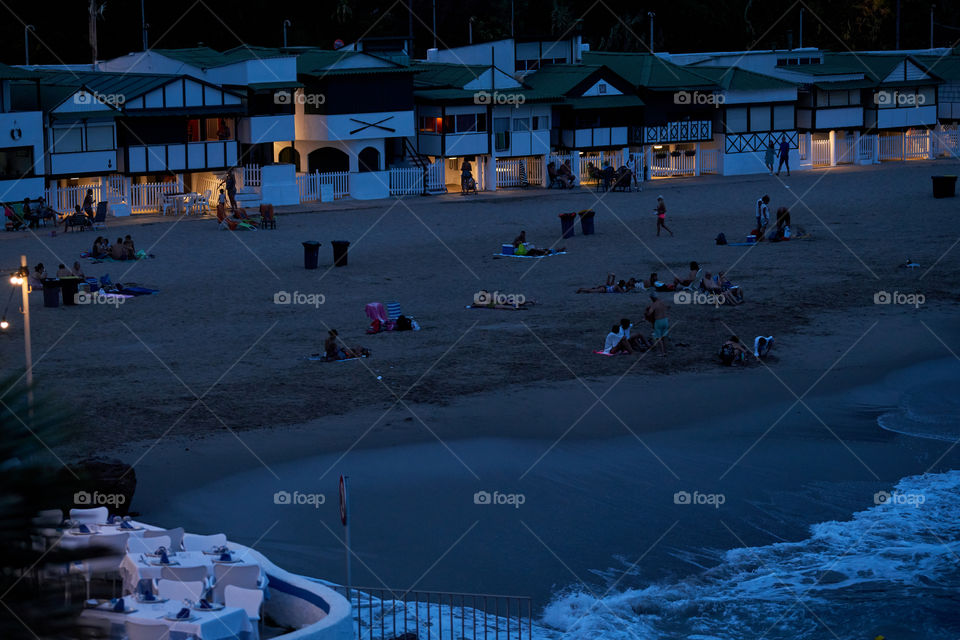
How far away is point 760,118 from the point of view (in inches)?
2404

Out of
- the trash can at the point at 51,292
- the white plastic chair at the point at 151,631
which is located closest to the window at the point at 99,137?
the trash can at the point at 51,292

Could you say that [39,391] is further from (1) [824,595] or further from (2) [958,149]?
(2) [958,149]

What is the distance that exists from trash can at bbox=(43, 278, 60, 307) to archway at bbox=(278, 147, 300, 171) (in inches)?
958

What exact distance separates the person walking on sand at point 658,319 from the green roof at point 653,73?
35844mm

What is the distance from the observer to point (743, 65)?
65.8 m

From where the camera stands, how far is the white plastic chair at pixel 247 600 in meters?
11.3

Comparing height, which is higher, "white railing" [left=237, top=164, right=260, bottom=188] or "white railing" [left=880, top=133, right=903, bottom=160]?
"white railing" [left=880, top=133, right=903, bottom=160]

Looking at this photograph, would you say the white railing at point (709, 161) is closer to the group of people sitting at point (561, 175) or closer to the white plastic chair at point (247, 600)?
the group of people sitting at point (561, 175)

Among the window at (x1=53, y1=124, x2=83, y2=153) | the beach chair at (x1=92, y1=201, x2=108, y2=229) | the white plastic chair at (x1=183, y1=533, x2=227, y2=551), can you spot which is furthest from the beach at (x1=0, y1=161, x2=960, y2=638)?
the window at (x1=53, y1=124, x2=83, y2=153)

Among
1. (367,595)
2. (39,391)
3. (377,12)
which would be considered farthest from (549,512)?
(377,12)

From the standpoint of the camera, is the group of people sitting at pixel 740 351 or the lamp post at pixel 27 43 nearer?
the group of people sitting at pixel 740 351

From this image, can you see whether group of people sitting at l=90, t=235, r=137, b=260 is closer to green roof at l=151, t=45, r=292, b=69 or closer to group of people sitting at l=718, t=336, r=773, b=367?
green roof at l=151, t=45, r=292, b=69

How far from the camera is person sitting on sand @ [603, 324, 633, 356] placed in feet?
79.0

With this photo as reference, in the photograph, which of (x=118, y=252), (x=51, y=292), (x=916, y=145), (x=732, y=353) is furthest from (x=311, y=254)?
(x=916, y=145)
